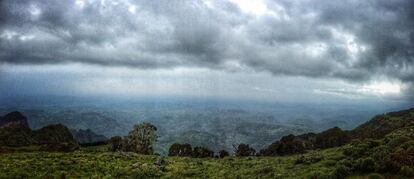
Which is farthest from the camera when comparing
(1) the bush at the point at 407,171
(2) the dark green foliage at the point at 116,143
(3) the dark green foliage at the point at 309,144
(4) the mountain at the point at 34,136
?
(4) the mountain at the point at 34,136

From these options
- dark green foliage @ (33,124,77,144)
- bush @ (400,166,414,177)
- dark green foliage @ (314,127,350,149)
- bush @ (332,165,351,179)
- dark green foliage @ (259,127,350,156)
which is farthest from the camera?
dark green foliage @ (33,124,77,144)

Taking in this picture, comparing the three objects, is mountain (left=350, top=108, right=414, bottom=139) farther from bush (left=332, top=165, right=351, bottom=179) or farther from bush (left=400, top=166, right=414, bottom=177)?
bush (left=400, top=166, right=414, bottom=177)

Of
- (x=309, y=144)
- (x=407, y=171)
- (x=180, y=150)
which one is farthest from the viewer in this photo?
Answer: (x=309, y=144)

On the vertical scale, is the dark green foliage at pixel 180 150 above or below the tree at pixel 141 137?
below

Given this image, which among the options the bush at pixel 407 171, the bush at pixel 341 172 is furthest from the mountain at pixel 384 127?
the bush at pixel 407 171

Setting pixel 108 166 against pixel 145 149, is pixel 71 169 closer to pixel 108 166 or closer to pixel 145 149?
pixel 108 166

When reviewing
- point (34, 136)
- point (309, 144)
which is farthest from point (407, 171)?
point (34, 136)

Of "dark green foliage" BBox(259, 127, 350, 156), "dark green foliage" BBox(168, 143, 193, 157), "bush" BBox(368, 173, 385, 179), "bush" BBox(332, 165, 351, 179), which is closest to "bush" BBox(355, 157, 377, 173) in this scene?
"bush" BBox(332, 165, 351, 179)

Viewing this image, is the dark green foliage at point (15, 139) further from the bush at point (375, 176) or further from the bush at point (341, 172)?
the bush at point (375, 176)

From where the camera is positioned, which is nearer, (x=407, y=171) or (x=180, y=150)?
(x=407, y=171)

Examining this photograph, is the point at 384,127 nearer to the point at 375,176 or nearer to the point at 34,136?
the point at 375,176

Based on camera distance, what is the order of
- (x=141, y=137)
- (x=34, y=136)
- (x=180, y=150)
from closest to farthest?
(x=180, y=150) < (x=141, y=137) < (x=34, y=136)

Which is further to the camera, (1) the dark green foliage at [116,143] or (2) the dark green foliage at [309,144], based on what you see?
(1) the dark green foliage at [116,143]

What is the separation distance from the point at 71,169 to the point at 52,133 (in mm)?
116268
